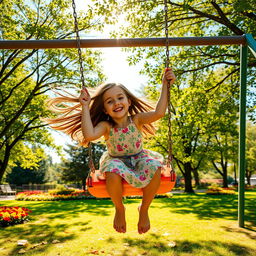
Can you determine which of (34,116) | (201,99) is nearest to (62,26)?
(34,116)

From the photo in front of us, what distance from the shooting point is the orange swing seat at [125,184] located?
2.87m

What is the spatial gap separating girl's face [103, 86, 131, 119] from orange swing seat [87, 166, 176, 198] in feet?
2.47

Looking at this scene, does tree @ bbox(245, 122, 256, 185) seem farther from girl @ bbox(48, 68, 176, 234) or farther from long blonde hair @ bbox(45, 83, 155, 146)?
girl @ bbox(48, 68, 176, 234)

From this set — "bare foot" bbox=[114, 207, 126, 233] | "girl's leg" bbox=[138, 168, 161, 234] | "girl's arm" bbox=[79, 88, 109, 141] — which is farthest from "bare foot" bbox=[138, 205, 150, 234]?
"girl's arm" bbox=[79, 88, 109, 141]

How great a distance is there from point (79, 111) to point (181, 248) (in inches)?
131

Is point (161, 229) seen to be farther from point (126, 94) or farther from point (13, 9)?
point (13, 9)

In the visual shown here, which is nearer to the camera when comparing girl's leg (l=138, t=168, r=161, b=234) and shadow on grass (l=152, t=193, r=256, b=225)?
girl's leg (l=138, t=168, r=161, b=234)

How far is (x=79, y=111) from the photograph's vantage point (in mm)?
3727

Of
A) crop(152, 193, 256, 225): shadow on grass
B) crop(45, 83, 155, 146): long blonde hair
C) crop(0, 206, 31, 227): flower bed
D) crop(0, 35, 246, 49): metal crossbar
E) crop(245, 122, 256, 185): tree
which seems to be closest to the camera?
crop(45, 83, 155, 146): long blonde hair

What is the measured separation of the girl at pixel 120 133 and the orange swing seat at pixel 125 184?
0.08m

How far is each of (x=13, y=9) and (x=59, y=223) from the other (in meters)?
10.3

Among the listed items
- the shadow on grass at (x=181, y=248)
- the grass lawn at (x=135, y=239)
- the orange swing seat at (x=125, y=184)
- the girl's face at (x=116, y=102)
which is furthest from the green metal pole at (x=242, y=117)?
the orange swing seat at (x=125, y=184)

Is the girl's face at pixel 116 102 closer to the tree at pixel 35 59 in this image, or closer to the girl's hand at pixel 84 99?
the girl's hand at pixel 84 99

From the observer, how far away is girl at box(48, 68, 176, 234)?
2.87 metres
